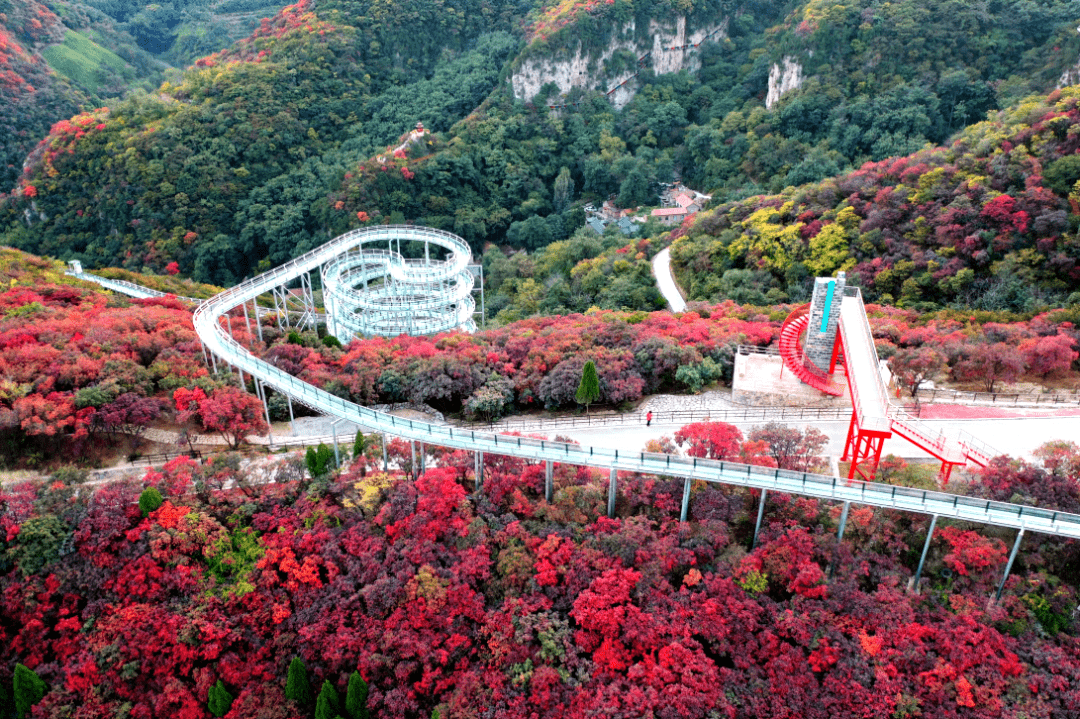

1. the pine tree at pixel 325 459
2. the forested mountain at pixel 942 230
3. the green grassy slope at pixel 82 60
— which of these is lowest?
the pine tree at pixel 325 459

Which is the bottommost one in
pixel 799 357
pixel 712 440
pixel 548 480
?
pixel 548 480

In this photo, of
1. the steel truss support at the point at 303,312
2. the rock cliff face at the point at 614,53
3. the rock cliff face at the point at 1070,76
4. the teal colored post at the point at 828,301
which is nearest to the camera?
the teal colored post at the point at 828,301

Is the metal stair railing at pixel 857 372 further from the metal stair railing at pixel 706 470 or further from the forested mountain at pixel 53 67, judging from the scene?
the forested mountain at pixel 53 67

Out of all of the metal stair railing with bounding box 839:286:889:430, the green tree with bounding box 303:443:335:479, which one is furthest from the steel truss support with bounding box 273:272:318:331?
the metal stair railing with bounding box 839:286:889:430

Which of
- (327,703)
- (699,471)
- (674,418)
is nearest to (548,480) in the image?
(699,471)

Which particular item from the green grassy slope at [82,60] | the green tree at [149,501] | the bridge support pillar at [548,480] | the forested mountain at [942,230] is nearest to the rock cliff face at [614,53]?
the forested mountain at [942,230]

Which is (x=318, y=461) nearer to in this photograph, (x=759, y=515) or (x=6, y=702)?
(x=6, y=702)

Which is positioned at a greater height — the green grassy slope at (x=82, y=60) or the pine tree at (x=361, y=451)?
the green grassy slope at (x=82, y=60)
